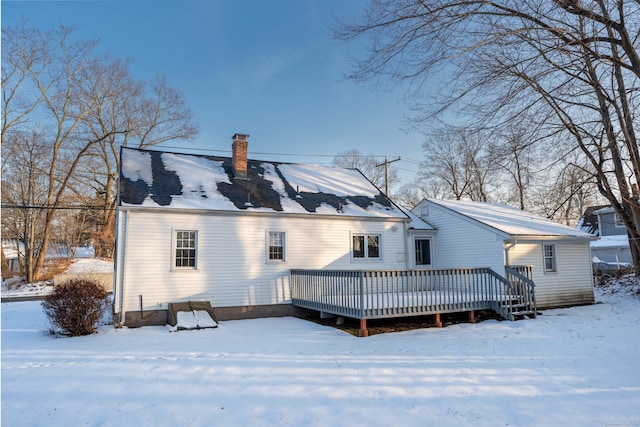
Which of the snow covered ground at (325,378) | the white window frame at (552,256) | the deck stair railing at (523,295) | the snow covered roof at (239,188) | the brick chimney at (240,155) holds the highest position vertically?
the brick chimney at (240,155)

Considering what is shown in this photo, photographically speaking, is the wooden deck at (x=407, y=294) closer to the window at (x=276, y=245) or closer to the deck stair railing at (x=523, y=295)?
the deck stair railing at (x=523, y=295)

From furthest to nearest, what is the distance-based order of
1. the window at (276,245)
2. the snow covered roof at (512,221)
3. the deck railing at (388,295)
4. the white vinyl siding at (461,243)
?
the snow covered roof at (512,221)
the white vinyl siding at (461,243)
the window at (276,245)
the deck railing at (388,295)

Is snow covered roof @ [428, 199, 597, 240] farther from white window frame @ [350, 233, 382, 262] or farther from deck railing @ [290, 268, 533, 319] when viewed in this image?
white window frame @ [350, 233, 382, 262]

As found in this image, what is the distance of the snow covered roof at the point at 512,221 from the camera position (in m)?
14.6

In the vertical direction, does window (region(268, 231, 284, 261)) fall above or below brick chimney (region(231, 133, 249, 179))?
below

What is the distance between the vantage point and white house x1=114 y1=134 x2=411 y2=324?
38.6ft

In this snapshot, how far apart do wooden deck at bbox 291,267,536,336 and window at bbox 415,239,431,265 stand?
3253mm

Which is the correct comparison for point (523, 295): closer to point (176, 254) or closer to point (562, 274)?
point (562, 274)

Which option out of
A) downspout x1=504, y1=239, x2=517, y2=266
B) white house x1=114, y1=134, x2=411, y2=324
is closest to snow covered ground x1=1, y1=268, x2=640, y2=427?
white house x1=114, y1=134, x2=411, y2=324

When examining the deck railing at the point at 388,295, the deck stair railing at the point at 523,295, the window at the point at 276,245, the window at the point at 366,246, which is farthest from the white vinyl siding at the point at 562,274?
the window at the point at 276,245

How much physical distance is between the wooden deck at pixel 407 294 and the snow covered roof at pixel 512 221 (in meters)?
2.01

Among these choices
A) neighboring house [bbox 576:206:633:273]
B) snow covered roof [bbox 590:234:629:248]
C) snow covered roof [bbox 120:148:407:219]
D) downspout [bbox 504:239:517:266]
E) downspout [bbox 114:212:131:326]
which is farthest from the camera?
snow covered roof [bbox 590:234:629:248]

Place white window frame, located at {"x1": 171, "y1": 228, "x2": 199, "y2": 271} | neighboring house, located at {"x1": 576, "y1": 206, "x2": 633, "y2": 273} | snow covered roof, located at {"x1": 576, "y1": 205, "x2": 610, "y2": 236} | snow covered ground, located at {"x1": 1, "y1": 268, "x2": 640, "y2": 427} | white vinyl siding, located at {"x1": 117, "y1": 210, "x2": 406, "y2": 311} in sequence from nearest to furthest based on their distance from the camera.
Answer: snow covered ground, located at {"x1": 1, "y1": 268, "x2": 640, "y2": 427} < white vinyl siding, located at {"x1": 117, "y1": 210, "x2": 406, "y2": 311} < white window frame, located at {"x1": 171, "y1": 228, "x2": 199, "y2": 271} < neighboring house, located at {"x1": 576, "y1": 206, "x2": 633, "y2": 273} < snow covered roof, located at {"x1": 576, "y1": 205, "x2": 610, "y2": 236}

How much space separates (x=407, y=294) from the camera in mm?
10852
